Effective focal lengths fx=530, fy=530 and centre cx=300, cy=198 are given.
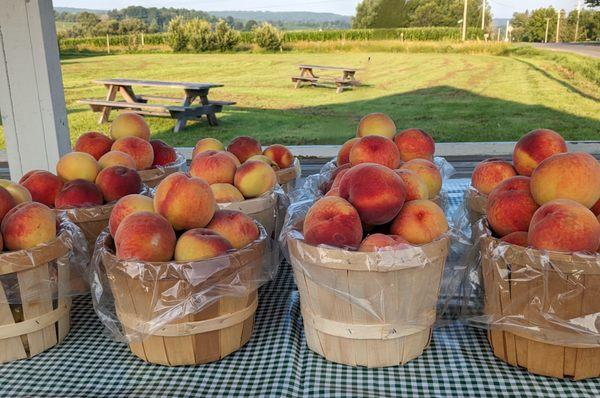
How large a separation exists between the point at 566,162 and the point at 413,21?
16.2m

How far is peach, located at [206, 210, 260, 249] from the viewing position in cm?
128

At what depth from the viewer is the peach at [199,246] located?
1.18 meters

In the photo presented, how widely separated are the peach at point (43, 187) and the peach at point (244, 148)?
2.11 feet

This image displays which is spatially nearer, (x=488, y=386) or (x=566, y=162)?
(x=488, y=386)

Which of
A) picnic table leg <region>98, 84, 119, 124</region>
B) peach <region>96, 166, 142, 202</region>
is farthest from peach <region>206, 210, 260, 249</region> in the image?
picnic table leg <region>98, 84, 119, 124</region>

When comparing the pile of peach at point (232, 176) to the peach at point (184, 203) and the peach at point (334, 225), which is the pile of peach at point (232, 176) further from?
the peach at point (334, 225)

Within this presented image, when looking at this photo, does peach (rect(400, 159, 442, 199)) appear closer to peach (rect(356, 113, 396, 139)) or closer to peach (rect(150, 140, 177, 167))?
peach (rect(356, 113, 396, 139))

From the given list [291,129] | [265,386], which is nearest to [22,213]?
[265,386]

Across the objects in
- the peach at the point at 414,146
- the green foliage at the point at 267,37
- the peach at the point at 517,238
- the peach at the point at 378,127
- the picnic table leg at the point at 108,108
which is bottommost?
the picnic table leg at the point at 108,108

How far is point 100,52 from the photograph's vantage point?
16797 millimetres

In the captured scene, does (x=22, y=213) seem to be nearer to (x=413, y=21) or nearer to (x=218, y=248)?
(x=218, y=248)

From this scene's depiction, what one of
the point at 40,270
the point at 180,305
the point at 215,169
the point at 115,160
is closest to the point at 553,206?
the point at 180,305

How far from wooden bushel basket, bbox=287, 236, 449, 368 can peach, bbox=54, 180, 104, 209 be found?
740 mm

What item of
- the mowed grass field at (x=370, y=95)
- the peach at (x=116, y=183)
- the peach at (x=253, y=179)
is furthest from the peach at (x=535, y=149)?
the mowed grass field at (x=370, y=95)
